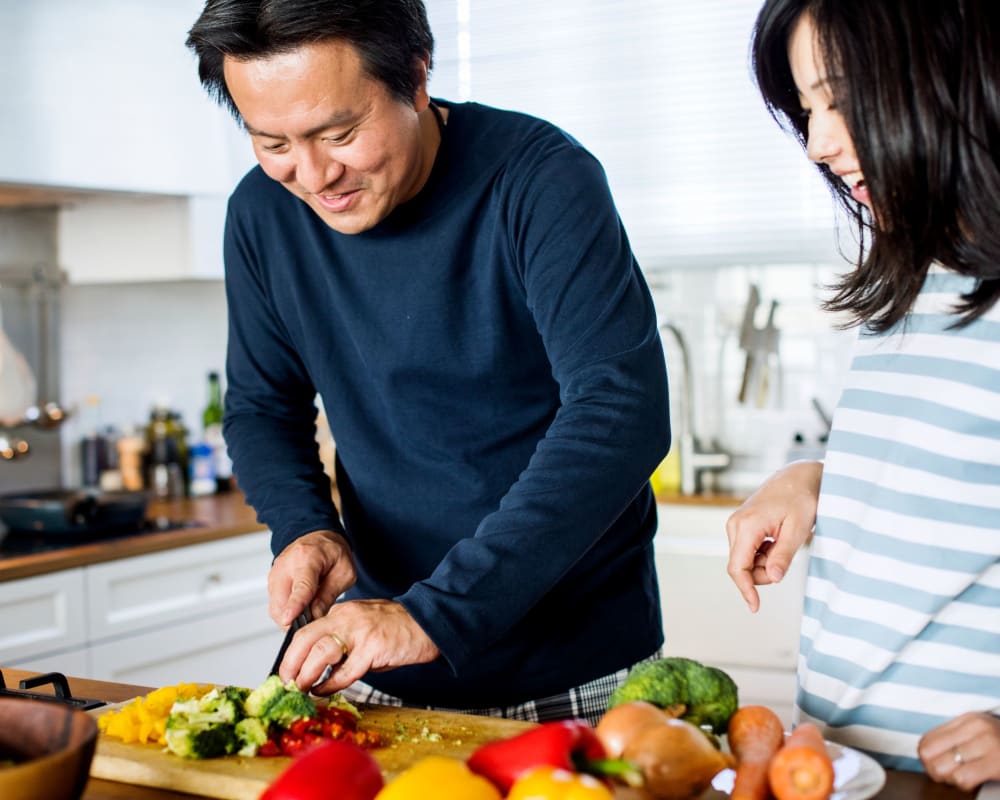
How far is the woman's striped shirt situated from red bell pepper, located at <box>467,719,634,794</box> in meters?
0.42

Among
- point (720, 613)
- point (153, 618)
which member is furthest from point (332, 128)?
point (720, 613)

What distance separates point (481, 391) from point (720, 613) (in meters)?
1.69

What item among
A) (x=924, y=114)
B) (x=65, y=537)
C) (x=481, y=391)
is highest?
(x=924, y=114)

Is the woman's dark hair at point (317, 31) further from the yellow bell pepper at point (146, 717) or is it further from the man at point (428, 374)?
the yellow bell pepper at point (146, 717)

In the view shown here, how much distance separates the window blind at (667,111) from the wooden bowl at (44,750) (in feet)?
8.47

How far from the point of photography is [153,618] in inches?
103

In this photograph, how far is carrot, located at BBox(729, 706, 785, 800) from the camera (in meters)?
0.83

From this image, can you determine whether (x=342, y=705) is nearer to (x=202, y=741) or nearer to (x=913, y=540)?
(x=202, y=741)

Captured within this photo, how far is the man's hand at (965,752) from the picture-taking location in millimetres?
902

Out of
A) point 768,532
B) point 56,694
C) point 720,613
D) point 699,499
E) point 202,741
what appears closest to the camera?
point 202,741

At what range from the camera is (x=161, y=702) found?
1.11 m

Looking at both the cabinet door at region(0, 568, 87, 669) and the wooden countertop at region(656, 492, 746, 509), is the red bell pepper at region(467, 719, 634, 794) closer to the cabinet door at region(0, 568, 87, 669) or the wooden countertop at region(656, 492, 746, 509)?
the cabinet door at region(0, 568, 87, 669)

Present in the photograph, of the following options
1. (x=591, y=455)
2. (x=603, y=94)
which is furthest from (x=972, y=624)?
(x=603, y=94)

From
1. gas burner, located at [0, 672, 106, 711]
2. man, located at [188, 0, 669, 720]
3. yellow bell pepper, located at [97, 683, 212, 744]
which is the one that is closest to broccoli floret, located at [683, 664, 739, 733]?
man, located at [188, 0, 669, 720]
